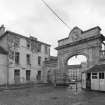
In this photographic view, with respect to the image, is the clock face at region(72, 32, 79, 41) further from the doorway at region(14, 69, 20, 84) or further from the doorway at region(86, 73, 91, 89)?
the doorway at region(14, 69, 20, 84)

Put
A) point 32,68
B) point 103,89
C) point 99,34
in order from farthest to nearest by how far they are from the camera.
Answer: point 32,68
point 99,34
point 103,89

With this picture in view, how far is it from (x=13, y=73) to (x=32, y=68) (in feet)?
15.8

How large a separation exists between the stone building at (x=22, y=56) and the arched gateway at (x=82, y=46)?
259 inches

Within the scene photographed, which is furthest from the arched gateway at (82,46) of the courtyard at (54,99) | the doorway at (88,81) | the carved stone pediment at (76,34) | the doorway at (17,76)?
the doorway at (17,76)

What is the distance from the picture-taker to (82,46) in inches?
803

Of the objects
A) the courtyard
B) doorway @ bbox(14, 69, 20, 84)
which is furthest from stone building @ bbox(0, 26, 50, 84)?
the courtyard

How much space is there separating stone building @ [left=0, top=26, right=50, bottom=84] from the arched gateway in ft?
21.6

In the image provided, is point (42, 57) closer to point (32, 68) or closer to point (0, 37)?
point (32, 68)

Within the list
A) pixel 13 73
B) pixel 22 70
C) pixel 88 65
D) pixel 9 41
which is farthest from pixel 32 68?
pixel 88 65

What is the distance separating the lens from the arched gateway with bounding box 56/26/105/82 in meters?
18.5

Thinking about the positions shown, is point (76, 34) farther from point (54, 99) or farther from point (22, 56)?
point (54, 99)

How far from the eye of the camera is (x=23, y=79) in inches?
997

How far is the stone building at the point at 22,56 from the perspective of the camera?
23.6 meters

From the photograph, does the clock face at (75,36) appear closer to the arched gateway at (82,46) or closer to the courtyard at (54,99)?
the arched gateway at (82,46)
